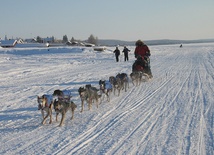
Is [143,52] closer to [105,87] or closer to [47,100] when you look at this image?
[105,87]

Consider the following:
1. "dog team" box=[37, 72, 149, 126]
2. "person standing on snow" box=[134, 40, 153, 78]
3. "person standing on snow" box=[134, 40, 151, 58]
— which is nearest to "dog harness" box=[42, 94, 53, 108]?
"dog team" box=[37, 72, 149, 126]

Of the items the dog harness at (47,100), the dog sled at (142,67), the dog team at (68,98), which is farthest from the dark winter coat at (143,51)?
the dog harness at (47,100)

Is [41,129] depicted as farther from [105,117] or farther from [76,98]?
[76,98]

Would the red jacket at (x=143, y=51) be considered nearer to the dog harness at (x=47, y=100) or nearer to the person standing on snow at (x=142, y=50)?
the person standing on snow at (x=142, y=50)

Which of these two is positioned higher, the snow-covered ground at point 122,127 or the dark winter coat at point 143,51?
the dark winter coat at point 143,51

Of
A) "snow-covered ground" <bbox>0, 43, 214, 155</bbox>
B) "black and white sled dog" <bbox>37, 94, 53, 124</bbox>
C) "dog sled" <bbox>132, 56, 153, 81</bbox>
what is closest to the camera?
"snow-covered ground" <bbox>0, 43, 214, 155</bbox>

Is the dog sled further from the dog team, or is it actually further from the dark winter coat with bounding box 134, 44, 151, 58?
the dog team

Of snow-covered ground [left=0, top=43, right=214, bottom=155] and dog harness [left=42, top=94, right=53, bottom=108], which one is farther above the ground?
dog harness [left=42, top=94, right=53, bottom=108]

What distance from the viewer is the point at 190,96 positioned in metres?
9.95

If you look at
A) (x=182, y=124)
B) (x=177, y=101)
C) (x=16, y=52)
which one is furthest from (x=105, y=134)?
(x=16, y=52)

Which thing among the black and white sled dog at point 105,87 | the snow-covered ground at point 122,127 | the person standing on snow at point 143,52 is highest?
the person standing on snow at point 143,52

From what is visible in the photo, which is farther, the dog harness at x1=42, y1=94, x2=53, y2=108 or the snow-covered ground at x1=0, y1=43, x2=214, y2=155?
the dog harness at x1=42, y1=94, x2=53, y2=108

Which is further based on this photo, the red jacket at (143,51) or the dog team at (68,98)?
the red jacket at (143,51)

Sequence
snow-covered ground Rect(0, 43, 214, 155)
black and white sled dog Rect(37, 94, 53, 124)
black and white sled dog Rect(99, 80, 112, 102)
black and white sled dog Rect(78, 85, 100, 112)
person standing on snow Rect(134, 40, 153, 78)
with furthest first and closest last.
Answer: person standing on snow Rect(134, 40, 153, 78) < black and white sled dog Rect(99, 80, 112, 102) < black and white sled dog Rect(78, 85, 100, 112) < black and white sled dog Rect(37, 94, 53, 124) < snow-covered ground Rect(0, 43, 214, 155)
